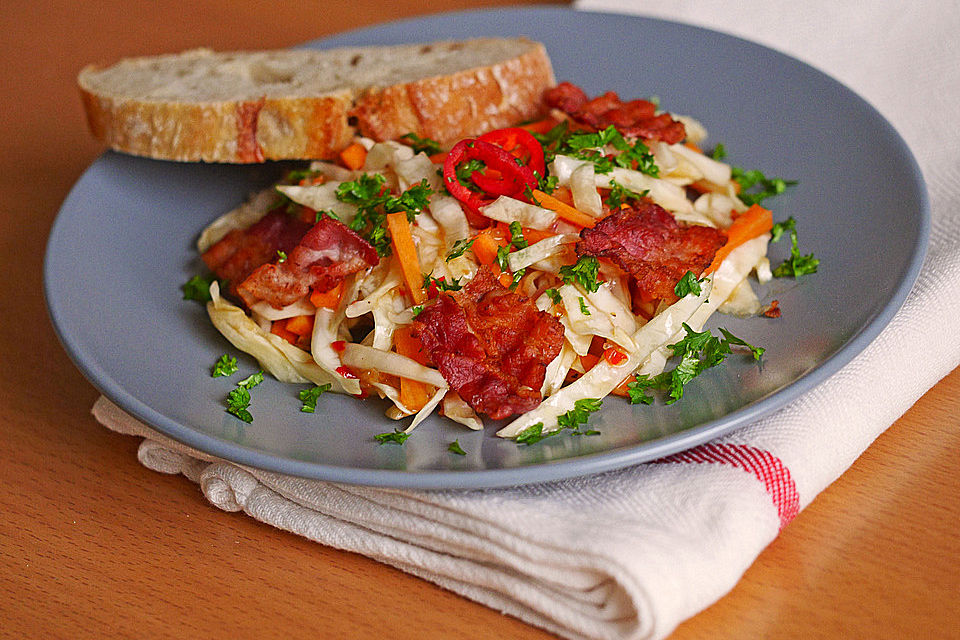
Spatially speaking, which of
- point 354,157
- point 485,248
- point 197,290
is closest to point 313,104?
point 354,157

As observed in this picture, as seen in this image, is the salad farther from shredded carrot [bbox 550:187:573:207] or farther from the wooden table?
the wooden table

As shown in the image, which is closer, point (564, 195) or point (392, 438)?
point (392, 438)

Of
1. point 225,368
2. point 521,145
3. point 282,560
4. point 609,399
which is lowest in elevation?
point 282,560

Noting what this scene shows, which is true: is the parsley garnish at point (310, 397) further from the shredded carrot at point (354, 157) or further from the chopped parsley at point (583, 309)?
the shredded carrot at point (354, 157)

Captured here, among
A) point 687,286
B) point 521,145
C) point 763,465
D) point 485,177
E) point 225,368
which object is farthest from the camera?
point 521,145

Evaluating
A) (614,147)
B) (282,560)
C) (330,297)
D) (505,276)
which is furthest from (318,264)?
(614,147)

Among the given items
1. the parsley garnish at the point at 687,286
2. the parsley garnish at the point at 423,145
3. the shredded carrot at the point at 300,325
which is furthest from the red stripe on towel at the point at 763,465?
the parsley garnish at the point at 423,145

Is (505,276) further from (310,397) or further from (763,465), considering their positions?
(763,465)

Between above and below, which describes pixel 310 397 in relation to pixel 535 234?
below

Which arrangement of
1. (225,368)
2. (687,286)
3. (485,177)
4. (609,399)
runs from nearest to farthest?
(609,399), (687,286), (225,368), (485,177)
